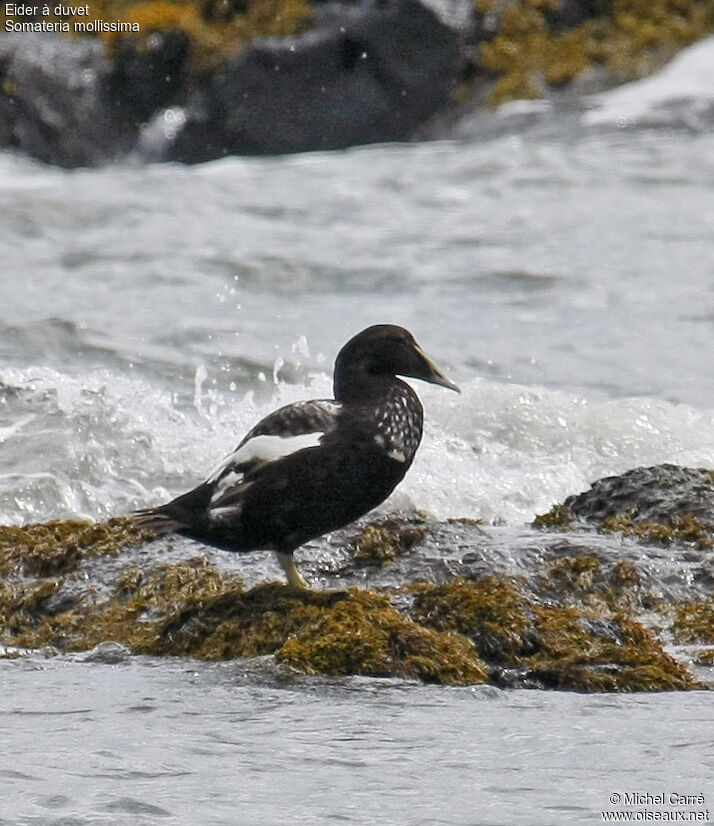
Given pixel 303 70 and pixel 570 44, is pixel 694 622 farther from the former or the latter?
pixel 570 44

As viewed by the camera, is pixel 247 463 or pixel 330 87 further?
pixel 330 87

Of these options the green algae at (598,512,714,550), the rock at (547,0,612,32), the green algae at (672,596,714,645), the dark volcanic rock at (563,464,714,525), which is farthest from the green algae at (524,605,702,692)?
the rock at (547,0,612,32)

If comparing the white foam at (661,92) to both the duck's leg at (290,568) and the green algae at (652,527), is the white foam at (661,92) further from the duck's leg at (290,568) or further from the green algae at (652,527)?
the duck's leg at (290,568)

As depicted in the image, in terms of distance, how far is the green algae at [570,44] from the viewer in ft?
64.9

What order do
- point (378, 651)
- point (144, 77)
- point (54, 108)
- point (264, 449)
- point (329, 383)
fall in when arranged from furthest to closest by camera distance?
point (144, 77) < point (54, 108) < point (329, 383) < point (264, 449) < point (378, 651)

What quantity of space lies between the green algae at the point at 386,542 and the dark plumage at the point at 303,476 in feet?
1.81

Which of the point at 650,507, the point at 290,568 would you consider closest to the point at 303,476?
the point at 290,568

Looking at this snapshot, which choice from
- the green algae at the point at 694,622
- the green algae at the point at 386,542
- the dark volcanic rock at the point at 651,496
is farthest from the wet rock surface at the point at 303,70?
the green algae at the point at 694,622

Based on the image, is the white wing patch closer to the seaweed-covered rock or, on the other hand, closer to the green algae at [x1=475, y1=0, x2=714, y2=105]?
the seaweed-covered rock

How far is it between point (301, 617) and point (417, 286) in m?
8.84

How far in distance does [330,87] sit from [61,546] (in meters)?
14.4

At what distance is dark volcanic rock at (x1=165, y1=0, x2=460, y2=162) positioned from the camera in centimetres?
1920

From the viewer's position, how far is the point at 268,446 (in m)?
4.76

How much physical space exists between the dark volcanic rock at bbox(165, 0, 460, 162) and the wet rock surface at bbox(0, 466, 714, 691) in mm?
13573
